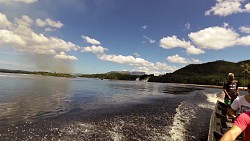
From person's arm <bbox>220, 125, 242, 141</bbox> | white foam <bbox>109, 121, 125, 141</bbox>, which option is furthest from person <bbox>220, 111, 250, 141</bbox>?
white foam <bbox>109, 121, 125, 141</bbox>

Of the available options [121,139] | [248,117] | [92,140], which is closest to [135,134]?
[121,139]

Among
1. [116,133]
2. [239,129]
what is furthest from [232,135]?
[116,133]

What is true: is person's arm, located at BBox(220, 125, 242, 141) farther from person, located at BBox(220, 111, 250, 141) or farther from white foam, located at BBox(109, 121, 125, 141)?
white foam, located at BBox(109, 121, 125, 141)

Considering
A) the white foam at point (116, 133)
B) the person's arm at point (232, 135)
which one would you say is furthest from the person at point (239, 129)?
the white foam at point (116, 133)

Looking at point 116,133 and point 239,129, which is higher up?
point 239,129

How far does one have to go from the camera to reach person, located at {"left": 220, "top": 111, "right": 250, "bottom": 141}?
315 centimetres

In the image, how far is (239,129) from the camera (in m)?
3.24

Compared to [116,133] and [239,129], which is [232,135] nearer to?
[239,129]

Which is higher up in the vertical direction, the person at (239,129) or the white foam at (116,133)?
the person at (239,129)

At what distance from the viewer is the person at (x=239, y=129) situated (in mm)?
3151

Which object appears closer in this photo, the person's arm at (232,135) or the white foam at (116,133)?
the person's arm at (232,135)

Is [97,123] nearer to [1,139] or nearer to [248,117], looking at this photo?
[1,139]

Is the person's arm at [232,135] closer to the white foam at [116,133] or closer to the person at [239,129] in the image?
the person at [239,129]

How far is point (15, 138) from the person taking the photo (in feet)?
37.1
